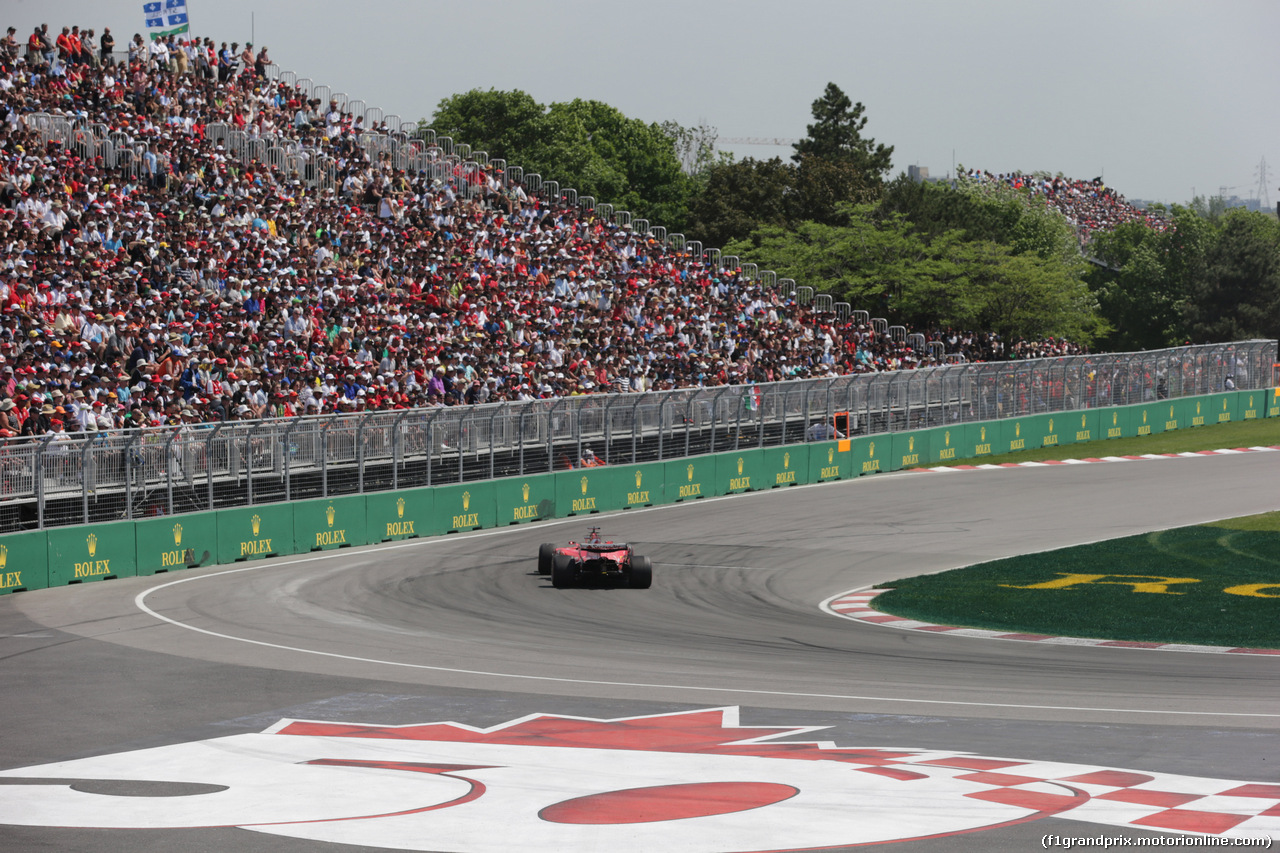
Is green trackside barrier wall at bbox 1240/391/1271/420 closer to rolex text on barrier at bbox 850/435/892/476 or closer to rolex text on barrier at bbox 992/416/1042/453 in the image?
rolex text on barrier at bbox 992/416/1042/453

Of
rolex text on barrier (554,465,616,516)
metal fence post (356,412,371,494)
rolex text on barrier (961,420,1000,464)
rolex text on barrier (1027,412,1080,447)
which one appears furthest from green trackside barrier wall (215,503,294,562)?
rolex text on barrier (1027,412,1080,447)

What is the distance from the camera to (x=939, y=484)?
34.6m

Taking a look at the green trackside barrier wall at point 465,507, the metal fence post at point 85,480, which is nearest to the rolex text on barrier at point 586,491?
the green trackside barrier wall at point 465,507

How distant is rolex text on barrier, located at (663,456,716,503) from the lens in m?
32.9

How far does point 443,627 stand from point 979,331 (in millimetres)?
45096

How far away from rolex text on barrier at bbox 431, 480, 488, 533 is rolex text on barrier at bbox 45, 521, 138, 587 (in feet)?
21.4

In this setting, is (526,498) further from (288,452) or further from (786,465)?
(786,465)

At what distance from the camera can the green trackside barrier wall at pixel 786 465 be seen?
35031 millimetres

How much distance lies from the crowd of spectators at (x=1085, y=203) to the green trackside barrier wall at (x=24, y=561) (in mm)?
90577

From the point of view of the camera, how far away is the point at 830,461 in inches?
1439

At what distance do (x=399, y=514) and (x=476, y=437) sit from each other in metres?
2.37

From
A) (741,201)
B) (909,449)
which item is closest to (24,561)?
(909,449)

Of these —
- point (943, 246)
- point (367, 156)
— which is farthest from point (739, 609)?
point (943, 246)

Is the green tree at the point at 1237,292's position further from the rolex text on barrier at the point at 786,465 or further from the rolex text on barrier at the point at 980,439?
the rolex text on barrier at the point at 786,465
